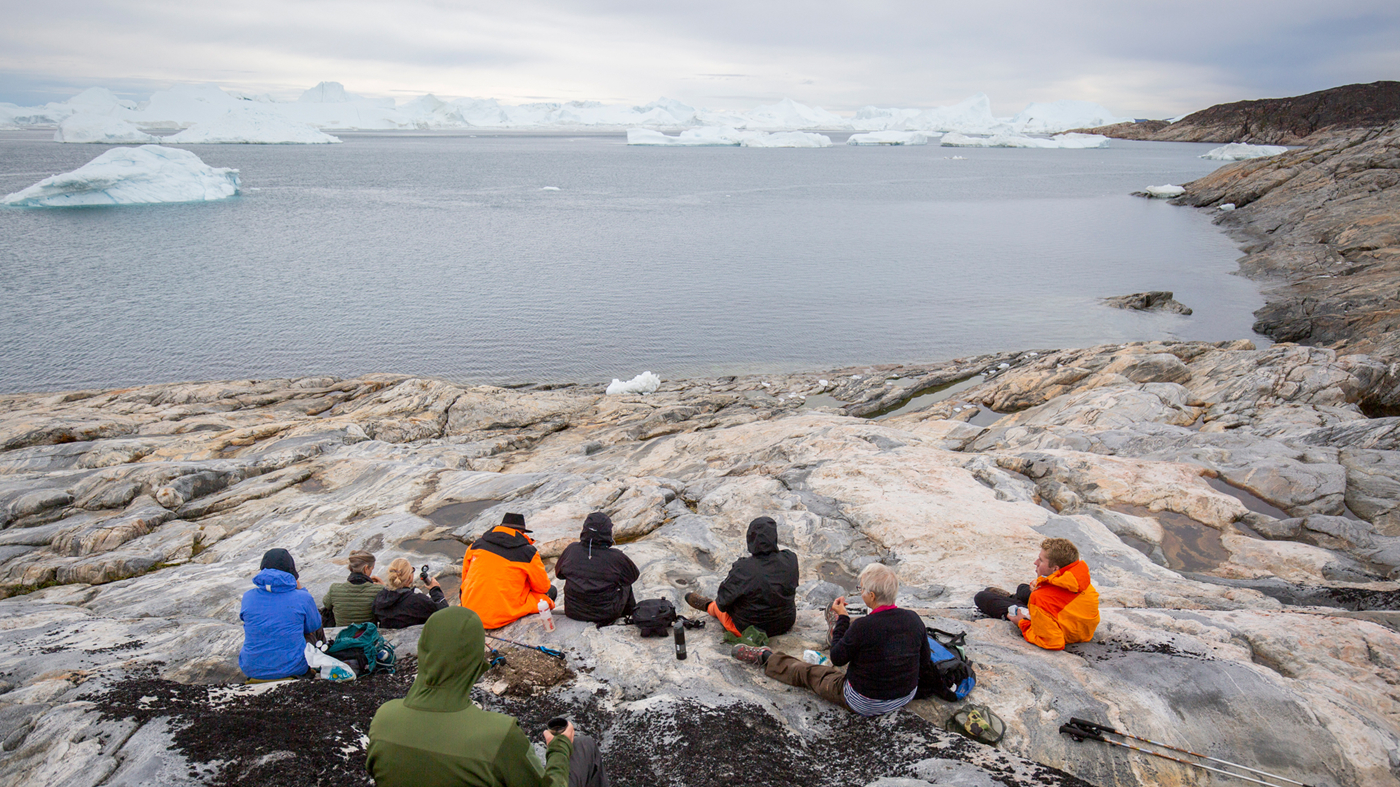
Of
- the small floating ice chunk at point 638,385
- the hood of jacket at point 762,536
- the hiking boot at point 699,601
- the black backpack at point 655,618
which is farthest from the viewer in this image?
the small floating ice chunk at point 638,385

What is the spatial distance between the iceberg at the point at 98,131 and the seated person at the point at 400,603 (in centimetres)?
21919

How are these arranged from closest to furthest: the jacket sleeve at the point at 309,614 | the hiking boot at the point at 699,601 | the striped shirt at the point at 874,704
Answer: the striped shirt at the point at 874,704 → the jacket sleeve at the point at 309,614 → the hiking boot at the point at 699,601

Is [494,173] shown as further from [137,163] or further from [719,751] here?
[719,751]

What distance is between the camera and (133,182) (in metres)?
76.1

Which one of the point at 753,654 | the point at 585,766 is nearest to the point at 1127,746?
the point at 753,654

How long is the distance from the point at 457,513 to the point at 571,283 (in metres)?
36.2

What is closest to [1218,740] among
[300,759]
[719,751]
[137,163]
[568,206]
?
[719,751]

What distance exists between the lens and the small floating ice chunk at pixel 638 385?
29.0 m

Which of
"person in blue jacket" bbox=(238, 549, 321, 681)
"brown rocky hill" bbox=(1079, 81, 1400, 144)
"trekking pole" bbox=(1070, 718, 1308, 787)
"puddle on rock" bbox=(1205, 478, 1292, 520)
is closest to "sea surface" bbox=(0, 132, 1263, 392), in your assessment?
"puddle on rock" bbox=(1205, 478, 1292, 520)

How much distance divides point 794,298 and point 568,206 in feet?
161

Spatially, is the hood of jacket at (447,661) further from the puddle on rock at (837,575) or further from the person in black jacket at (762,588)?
the puddle on rock at (837,575)

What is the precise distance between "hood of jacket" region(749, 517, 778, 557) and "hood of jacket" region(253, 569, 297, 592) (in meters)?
5.01

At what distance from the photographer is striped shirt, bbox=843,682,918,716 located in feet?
21.0

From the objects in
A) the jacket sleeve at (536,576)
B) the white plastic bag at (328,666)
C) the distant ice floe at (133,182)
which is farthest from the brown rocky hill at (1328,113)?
the distant ice floe at (133,182)
